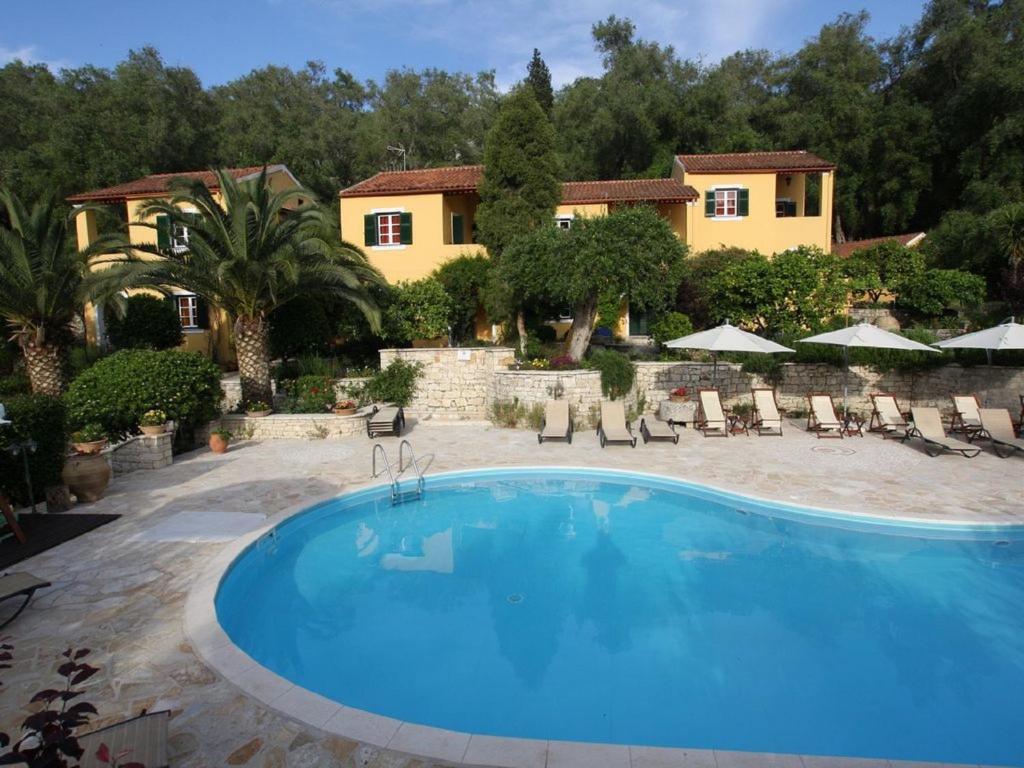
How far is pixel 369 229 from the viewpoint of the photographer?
24234 millimetres

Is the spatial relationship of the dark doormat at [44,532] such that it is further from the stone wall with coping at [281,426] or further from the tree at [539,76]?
the tree at [539,76]

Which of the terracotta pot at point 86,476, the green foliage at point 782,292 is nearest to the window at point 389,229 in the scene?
the green foliage at point 782,292

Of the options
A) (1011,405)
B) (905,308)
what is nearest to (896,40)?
(905,308)

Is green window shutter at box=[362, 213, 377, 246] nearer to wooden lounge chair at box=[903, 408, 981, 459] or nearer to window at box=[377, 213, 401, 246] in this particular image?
window at box=[377, 213, 401, 246]

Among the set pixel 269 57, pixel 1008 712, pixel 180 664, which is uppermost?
pixel 269 57

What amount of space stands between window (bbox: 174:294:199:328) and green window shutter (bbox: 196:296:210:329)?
1.5 inches

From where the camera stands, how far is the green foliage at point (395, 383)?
17.5m

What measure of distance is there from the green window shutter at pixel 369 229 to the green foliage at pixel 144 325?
762 centimetres

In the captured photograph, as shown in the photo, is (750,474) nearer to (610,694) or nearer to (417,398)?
(610,694)

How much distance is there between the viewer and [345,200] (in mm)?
24297

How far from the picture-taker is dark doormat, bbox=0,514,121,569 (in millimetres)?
7637

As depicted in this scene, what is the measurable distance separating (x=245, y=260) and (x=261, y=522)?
7.83 meters

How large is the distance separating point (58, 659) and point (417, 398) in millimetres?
12895

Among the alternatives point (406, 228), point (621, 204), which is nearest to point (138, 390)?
point (406, 228)
